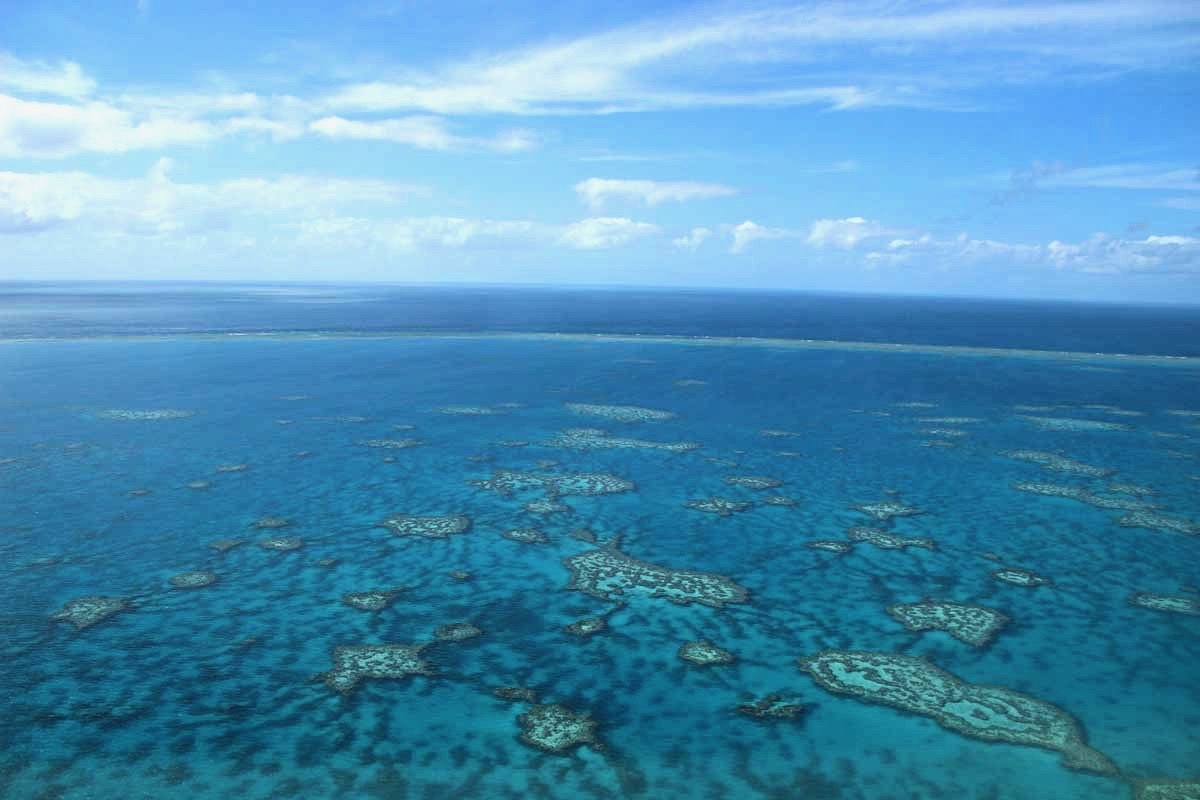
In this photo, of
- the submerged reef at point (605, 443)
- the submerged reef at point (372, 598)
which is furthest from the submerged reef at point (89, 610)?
the submerged reef at point (605, 443)

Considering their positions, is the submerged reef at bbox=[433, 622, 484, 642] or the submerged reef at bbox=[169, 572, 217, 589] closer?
the submerged reef at bbox=[433, 622, 484, 642]

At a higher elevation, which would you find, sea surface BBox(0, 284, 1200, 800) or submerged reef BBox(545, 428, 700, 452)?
submerged reef BBox(545, 428, 700, 452)

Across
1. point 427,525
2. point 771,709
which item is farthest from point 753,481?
point 771,709

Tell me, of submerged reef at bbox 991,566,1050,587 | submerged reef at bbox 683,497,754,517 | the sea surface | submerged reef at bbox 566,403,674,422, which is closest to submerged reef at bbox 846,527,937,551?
the sea surface

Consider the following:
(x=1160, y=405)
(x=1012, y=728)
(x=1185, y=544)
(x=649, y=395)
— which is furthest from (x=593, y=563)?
(x=1160, y=405)

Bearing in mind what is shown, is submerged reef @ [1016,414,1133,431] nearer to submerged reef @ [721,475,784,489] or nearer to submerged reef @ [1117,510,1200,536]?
submerged reef @ [1117,510,1200,536]
